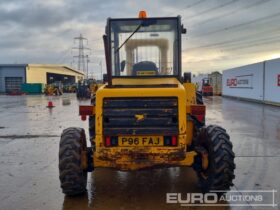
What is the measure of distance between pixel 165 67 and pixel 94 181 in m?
2.54

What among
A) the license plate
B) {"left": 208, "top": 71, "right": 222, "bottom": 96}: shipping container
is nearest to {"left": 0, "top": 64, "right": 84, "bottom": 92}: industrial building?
{"left": 208, "top": 71, "right": 222, "bottom": 96}: shipping container

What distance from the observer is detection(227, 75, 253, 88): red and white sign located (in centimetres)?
3064

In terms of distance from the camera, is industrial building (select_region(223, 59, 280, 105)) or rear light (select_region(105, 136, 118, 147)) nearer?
rear light (select_region(105, 136, 118, 147))

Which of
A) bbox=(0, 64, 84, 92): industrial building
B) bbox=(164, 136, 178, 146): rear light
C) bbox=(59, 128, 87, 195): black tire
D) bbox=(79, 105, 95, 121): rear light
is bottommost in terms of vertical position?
bbox=(59, 128, 87, 195): black tire

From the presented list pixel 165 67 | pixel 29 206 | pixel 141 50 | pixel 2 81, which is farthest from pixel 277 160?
pixel 2 81

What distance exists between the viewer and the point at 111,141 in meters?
5.27

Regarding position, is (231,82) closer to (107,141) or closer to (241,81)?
(241,81)

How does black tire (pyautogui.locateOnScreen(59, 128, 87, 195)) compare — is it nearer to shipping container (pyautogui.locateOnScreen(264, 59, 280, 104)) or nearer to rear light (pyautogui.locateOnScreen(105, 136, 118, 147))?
rear light (pyautogui.locateOnScreen(105, 136, 118, 147))

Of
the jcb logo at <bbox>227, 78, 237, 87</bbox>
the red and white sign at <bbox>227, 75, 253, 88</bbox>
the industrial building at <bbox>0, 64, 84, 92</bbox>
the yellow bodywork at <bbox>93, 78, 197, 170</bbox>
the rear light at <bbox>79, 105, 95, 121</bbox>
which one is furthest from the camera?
the industrial building at <bbox>0, 64, 84, 92</bbox>

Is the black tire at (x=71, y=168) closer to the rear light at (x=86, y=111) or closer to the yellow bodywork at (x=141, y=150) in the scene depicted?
the yellow bodywork at (x=141, y=150)

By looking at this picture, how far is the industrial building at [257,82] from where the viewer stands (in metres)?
24.6

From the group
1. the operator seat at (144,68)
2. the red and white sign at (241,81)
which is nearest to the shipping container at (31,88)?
the red and white sign at (241,81)

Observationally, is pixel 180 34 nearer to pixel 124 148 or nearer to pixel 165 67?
pixel 165 67

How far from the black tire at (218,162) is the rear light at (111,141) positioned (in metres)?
1.42
